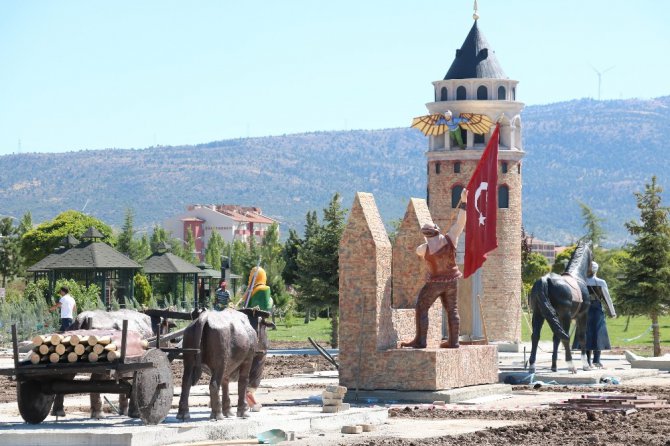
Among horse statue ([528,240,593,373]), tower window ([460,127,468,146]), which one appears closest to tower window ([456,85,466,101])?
tower window ([460,127,468,146])

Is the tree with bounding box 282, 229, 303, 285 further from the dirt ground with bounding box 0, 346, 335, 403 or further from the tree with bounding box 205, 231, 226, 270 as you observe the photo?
the dirt ground with bounding box 0, 346, 335, 403

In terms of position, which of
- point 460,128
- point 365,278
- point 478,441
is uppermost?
point 460,128

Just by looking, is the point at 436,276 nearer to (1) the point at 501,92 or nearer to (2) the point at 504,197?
(2) the point at 504,197

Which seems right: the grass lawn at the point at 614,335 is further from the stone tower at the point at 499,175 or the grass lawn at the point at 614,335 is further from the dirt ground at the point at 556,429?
the dirt ground at the point at 556,429

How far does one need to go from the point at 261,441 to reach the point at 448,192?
33.4m

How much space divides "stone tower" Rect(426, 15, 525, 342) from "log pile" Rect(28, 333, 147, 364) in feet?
112

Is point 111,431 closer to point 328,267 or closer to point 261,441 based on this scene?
point 261,441

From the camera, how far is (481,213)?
27750mm

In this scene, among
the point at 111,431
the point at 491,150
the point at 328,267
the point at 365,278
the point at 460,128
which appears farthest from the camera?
the point at 460,128

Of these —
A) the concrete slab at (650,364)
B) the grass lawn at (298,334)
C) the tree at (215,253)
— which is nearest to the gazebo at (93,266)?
the grass lawn at (298,334)

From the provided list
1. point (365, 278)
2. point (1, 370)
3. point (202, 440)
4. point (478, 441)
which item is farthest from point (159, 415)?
point (365, 278)

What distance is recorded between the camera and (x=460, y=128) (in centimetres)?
5122

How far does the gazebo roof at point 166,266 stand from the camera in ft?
195

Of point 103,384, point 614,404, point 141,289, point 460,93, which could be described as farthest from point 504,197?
point 103,384
